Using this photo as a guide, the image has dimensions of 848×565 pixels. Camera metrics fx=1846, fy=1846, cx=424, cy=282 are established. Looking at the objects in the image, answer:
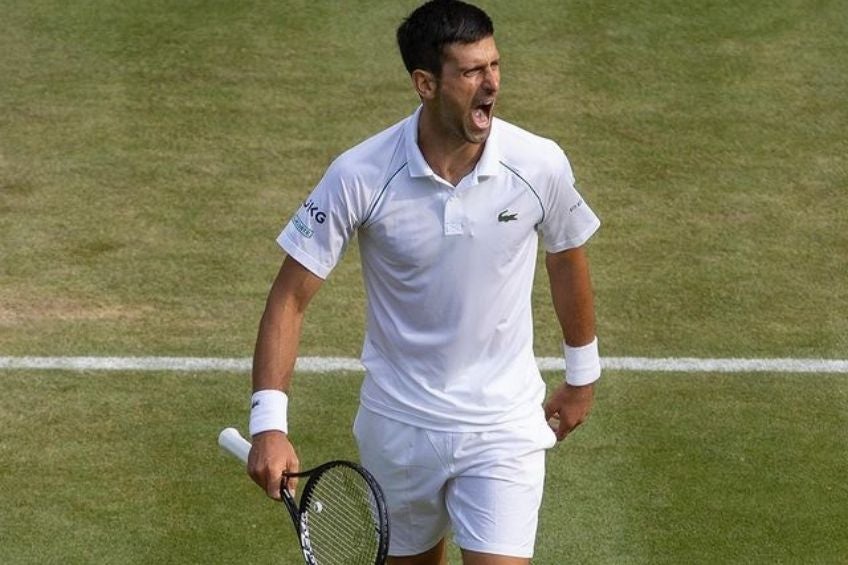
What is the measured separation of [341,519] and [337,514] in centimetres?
3

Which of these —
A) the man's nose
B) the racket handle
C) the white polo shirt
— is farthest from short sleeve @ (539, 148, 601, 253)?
the racket handle

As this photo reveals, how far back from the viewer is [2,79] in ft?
42.2

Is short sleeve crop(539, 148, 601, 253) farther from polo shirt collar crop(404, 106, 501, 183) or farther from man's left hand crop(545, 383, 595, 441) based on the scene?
man's left hand crop(545, 383, 595, 441)

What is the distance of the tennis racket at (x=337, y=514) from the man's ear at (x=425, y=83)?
1269 millimetres

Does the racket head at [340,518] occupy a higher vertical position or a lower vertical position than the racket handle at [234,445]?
lower

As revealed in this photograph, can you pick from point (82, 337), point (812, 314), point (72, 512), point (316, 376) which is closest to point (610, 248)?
point (812, 314)

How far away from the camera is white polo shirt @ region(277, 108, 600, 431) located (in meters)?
6.27

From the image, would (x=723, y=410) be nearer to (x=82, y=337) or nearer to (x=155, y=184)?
(x=82, y=337)

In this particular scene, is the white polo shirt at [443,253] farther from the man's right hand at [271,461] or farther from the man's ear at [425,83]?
the man's right hand at [271,461]

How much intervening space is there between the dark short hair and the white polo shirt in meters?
0.27

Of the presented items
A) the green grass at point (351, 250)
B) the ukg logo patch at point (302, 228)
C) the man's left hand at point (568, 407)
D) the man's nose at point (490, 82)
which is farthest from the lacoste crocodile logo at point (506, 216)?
the green grass at point (351, 250)

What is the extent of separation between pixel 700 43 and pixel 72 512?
21.3 feet

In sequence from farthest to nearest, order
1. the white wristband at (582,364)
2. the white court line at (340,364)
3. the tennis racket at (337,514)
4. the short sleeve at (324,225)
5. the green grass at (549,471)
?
the white court line at (340,364), the green grass at (549,471), the white wristband at (582,364), the short sleeve at (324,225), the tennis racket at (337,514)

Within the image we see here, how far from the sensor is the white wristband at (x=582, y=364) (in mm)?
6840
